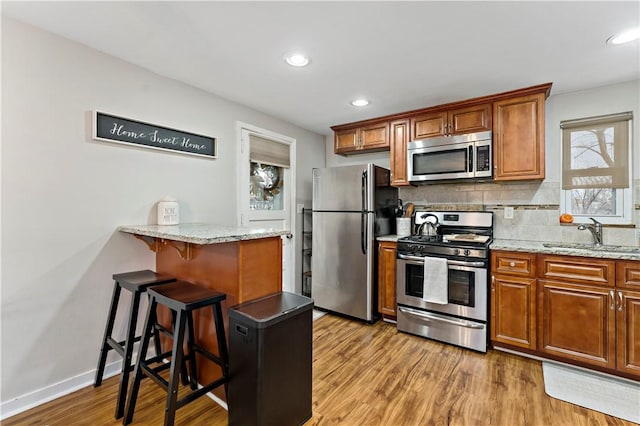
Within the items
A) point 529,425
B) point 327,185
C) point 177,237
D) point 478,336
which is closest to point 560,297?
point 478,336

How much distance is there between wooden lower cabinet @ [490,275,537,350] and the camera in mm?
2393

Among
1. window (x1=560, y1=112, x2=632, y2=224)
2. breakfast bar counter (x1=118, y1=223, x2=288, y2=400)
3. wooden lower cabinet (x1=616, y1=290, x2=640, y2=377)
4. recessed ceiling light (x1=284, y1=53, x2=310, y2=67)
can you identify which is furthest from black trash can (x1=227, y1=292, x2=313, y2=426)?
window (x1=560, y1=112, x2=632, y2=224)

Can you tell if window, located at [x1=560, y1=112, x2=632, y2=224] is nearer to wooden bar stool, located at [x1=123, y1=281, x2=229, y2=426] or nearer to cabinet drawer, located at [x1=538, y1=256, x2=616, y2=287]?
cabinet drawer, located at [x1=538, y1=256, x2=616, y2=287]

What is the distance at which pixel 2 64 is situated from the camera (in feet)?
5.49

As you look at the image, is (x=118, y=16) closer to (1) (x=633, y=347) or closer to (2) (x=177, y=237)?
(2) (x=177, y=237)

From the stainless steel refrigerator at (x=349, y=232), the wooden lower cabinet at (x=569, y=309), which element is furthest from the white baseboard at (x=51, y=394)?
the wooden lower cabinet at (x=569, y=309)

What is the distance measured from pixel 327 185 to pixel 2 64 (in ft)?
8.65

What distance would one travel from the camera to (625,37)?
1.84m

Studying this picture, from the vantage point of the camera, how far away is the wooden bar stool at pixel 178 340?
4.93ft

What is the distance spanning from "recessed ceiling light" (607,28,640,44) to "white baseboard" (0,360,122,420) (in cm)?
401

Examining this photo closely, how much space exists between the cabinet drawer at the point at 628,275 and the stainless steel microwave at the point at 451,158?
113 cm

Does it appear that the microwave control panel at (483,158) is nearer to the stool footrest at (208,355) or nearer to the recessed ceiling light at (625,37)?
the recessed ceiling light at (625,37)

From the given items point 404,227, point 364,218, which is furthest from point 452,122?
point 364,218

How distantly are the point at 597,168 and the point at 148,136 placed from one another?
3.81 m
